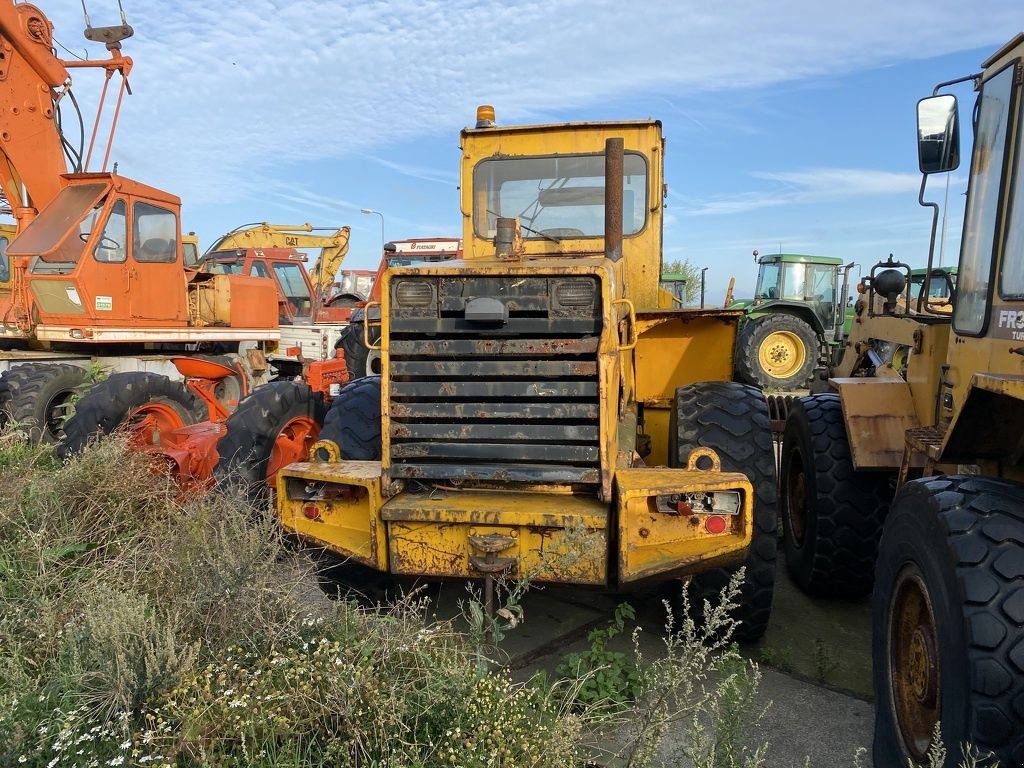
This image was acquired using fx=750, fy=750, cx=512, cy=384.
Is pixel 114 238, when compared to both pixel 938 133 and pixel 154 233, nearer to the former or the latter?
pixel 154 233

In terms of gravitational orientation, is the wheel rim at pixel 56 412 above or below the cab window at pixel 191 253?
below

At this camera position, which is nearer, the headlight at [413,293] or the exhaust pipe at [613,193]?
the headlight at [413,293]

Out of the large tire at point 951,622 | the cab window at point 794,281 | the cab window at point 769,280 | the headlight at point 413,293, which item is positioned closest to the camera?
the large tire at point 951,622

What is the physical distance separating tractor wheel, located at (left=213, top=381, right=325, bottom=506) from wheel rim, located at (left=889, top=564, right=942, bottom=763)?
3.32m

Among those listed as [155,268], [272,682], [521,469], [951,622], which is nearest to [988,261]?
[951,622]

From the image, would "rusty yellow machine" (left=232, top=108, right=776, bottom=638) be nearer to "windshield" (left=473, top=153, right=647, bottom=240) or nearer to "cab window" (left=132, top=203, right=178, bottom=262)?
"windshield" (left=473, top=153, right=647, bottom=240)

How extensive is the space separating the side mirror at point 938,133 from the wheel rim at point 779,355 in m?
10.2

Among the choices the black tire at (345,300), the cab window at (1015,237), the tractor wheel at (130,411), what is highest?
the cab window at (1015,237)

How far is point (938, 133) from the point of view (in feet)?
10.2

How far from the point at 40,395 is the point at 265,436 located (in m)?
3.70

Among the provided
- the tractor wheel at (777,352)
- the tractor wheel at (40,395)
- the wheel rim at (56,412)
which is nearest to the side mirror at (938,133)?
the tractor wheel at (40,395)

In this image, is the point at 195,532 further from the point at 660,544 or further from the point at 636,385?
the point at 636,385

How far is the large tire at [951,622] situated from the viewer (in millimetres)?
2178

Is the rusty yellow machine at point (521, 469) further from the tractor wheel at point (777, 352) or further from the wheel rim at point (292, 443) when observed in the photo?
the tractor wheel at point (777, 352)
